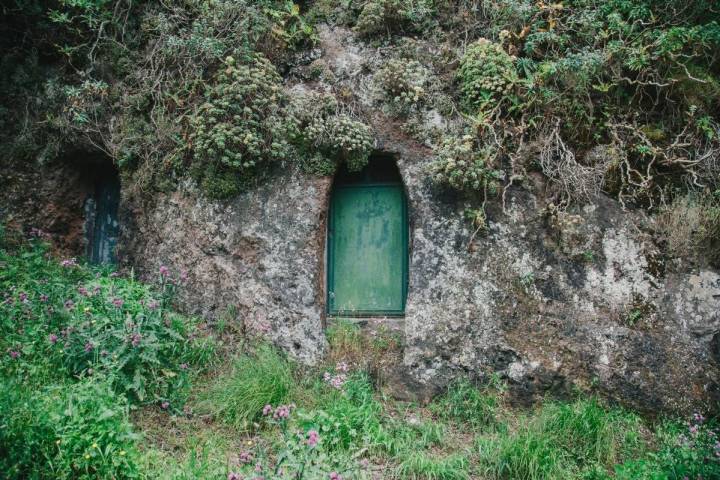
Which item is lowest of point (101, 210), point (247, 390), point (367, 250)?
point (247, 390)

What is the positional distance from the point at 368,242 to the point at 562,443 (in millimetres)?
2925

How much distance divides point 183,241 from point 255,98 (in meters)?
1.78

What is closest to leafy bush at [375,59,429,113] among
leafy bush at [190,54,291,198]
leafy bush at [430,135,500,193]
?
leafy bush at [430,135,500,193]

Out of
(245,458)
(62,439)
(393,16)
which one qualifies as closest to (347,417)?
(245,458)

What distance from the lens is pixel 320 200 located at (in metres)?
6.16

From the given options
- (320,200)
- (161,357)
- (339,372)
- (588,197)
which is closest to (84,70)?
(320,200)

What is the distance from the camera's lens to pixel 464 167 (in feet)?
18.4

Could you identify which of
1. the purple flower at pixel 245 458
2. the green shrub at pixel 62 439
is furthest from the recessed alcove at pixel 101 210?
the purple flower at pixel 245 458

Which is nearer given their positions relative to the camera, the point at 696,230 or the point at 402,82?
the point at 696,230

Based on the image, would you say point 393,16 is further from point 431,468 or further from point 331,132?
point 431,468

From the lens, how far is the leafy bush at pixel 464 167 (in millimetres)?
5562

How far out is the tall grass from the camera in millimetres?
4422

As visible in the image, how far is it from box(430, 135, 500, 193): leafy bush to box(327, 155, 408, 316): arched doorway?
91 centimetres

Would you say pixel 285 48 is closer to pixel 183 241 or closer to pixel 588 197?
pixel 183 241
